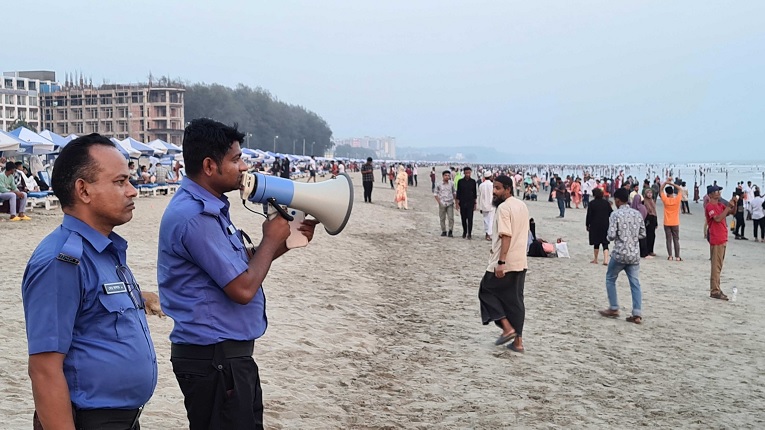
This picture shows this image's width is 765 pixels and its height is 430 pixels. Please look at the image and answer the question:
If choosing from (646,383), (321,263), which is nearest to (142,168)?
(321,263)

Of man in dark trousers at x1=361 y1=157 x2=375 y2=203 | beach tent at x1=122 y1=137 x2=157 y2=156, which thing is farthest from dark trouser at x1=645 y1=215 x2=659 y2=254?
beach tent at x1=122 y1=137 x2=157 y2=156

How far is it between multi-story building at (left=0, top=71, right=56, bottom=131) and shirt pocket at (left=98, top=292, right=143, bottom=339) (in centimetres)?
13390

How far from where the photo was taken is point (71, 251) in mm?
2119

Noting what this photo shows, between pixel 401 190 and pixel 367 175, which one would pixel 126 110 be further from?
pixel 401 190

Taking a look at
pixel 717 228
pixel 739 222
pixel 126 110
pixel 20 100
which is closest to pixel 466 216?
pixel 717 228

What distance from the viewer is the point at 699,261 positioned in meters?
15.7

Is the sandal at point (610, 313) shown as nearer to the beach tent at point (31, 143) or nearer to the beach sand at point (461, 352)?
the beach sand at point (461, 352)

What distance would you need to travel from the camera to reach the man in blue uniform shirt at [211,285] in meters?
2.75

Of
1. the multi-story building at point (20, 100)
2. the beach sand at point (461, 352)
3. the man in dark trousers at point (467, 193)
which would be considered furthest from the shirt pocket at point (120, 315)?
the multi-story building at point (20, 100)

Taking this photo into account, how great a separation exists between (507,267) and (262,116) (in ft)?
458

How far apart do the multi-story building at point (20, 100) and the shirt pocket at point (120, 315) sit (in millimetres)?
133899

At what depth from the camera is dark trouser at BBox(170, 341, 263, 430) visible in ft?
9.15

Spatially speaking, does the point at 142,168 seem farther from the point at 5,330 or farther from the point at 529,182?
the point at 5,330

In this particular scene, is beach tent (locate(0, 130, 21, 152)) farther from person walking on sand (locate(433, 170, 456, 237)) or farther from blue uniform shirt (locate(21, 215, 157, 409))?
blue uniform shirt (locate(21, 215, 157, 409))
